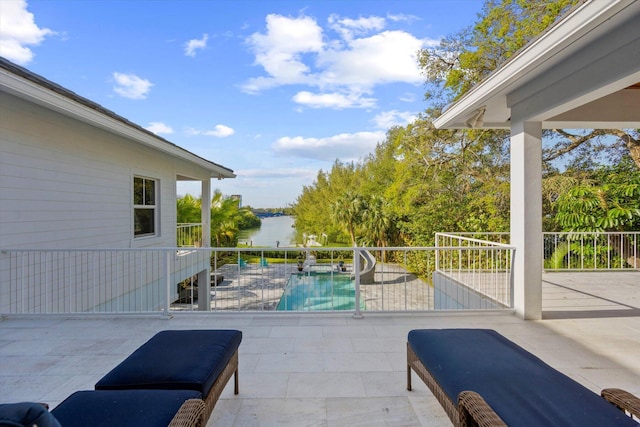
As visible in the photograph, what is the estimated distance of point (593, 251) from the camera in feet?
27.0

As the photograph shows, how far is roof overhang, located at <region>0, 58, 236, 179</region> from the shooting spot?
3354 millimetres

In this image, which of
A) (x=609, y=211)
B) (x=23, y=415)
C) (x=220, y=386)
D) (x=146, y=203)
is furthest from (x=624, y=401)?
(x=609, y=211)

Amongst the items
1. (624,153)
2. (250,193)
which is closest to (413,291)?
(624,153)

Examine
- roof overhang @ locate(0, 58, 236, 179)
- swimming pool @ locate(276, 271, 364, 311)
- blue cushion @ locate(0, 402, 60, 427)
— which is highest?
roof overhang @ locate(0, 58, 236, 179)

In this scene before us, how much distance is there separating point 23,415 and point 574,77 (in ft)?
14.8

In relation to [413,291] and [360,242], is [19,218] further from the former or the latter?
[360,242]

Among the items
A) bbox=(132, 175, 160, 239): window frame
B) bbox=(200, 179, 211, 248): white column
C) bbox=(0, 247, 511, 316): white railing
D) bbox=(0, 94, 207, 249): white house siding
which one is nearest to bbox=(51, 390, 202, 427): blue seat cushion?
bbox=(0, 247, 511, 316): white railing

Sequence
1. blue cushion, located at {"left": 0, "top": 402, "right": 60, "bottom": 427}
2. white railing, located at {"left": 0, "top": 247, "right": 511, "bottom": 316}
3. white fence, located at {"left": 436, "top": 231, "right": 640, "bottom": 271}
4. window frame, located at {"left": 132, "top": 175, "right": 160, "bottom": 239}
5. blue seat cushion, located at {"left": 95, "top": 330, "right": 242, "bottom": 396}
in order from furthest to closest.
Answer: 1. white fence, located at {"left": 436, "top": 231, "right": 640, "bottom": 271}
2. window frame, located at {"left": 132, "top": 175, "right": 160, "bottom": 239}
3. white railing, located at {"left": 0, "top": 247, "right": 511, "bottom": 316}
4. blue seat cushion, located at {"left": 95, "top": 330, "right": 242, "bottom": 396}
5. blue cushion, located at {"left": 0, "top": 402, "right": 60, "bottom": 427}

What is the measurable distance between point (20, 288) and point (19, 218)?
0.93m

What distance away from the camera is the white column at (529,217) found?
4113mm

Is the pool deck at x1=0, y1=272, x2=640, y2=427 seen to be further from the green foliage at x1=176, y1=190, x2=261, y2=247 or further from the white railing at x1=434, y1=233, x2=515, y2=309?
the green foliage at x1=176, y1=190, x2=261, y2=247

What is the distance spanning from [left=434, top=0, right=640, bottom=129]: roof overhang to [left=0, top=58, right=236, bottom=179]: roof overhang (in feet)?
16.3

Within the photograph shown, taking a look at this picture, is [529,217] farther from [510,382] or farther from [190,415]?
[190,415]

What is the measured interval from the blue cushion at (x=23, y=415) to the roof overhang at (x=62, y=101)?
3.67m
